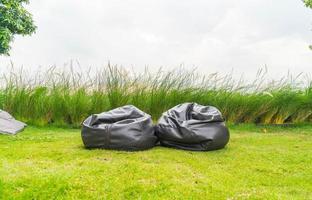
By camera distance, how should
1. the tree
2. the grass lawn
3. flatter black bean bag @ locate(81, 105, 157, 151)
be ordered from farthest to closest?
the tree → flatter black bean bag @ locate(81, 105, 157, 151) → the grass lawn

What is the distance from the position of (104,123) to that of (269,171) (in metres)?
1.98

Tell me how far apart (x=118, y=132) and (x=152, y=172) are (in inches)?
49.9

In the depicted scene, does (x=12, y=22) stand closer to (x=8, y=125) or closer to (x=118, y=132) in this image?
(x=8, y=125)

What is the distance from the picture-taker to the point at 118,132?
14.2 feet

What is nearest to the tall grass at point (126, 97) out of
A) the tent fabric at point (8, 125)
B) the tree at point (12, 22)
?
the tent fabric at point (8, 125)

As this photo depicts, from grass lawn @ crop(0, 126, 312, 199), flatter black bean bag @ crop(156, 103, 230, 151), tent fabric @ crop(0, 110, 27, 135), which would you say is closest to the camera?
grass lawn @ crop(0, 126, 312, 199)

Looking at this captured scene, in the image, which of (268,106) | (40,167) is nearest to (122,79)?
(268,106)

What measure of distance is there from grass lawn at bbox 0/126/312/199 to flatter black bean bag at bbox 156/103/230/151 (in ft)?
0.54

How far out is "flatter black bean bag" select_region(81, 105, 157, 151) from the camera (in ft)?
14.1

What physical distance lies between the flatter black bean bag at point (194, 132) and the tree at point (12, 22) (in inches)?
405

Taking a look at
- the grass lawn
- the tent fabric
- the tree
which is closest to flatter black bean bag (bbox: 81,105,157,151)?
the grass lawn

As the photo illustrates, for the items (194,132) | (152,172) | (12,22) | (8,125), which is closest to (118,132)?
(194,132)

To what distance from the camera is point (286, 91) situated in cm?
747

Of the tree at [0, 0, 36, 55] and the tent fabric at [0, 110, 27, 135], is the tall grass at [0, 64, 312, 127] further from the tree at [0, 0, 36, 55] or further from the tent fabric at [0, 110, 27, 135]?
the tree at [0, 0, 36, 55]
